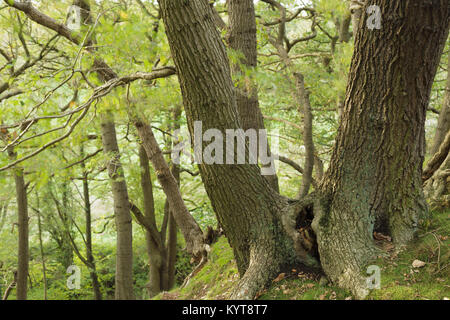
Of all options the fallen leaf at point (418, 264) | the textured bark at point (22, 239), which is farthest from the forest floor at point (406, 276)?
the textured bark at point (22, 239)

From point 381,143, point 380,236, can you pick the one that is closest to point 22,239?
point 380,236

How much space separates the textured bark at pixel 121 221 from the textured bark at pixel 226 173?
3.16 metres

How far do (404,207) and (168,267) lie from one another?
7356mm

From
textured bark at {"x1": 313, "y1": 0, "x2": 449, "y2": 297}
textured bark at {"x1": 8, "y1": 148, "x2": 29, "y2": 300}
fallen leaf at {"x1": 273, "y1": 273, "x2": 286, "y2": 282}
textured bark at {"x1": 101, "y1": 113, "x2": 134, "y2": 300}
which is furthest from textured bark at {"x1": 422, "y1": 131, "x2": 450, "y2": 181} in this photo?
textured bark at {"x1": 8, "y1": 148, "x2": 29, "y2": 300}

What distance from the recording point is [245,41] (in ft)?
14.8

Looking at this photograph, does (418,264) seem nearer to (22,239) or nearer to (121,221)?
(121,221)

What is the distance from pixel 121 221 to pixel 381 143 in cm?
454

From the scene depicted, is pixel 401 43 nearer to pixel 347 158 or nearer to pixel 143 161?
pixel 347 158

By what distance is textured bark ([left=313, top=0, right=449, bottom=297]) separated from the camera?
270 centimetres

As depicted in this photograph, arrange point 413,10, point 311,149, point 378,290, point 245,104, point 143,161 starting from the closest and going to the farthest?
point 413,10
point 378,290
point 245,104
point 311,149
point 143,161
